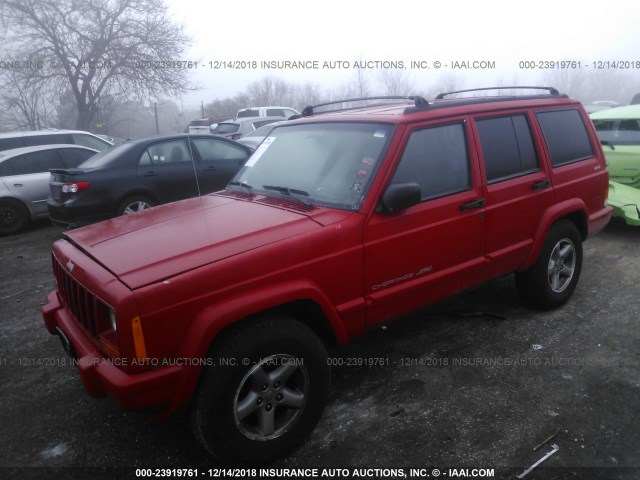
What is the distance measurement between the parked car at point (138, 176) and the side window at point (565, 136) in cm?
386

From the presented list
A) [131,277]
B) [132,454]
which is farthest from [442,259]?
[132,454]

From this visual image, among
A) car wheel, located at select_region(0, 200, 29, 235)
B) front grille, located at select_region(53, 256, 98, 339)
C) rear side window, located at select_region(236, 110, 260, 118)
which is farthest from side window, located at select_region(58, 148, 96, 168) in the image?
rear side window, located at select_region(236, 110, 260, 118)

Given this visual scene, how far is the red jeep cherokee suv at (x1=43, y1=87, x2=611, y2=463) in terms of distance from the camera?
230 cm

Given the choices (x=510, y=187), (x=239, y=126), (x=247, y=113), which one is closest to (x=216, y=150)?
(x=510, y=187)

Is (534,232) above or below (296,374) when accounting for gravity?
above

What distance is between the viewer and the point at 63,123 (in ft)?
98.3

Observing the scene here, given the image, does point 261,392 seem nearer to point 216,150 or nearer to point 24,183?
point 216,150

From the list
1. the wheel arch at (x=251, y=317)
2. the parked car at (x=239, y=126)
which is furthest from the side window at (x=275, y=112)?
the wheel arch at (x=251, y=317)

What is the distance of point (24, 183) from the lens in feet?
27.6

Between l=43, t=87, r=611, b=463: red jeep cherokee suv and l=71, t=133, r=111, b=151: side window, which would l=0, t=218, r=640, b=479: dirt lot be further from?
l=71, t=133, r=111, b=151: side window

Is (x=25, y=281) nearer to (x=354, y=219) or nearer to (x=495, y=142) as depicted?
(x=354, y=219)

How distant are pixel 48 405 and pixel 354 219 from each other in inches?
94.6

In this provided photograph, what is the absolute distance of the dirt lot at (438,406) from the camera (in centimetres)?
265

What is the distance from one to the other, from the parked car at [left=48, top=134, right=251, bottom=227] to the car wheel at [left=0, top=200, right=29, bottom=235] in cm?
135
